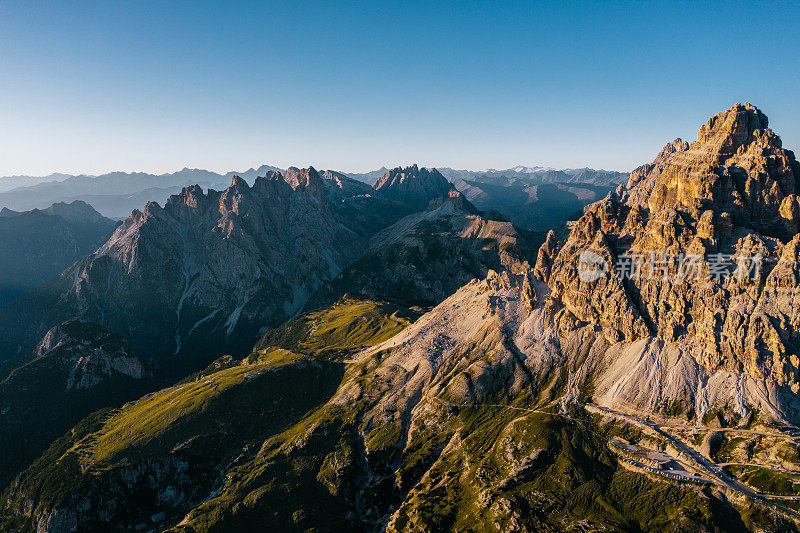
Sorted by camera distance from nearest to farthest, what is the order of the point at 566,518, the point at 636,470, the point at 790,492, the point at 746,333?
the point at 790,492 < the point at 566,518 < the point at 636,470 < the point at 746,333

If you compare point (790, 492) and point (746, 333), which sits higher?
point (746, 333)

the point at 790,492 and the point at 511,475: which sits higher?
the point at 790,492

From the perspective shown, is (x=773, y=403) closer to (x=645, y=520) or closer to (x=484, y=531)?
(x=645, y=520)

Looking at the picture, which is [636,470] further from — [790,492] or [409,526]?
[409,526]

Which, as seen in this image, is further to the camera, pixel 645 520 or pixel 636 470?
pixel 636 470

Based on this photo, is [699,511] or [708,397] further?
[708,397]

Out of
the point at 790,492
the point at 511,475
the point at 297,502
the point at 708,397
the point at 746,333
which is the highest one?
the point at 746,333

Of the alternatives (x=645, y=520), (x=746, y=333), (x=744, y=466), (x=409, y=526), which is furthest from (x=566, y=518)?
(x=746, y=333)

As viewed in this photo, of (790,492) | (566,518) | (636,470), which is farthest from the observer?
(636,470)

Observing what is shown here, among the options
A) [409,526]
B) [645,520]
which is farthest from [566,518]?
[409,526]
